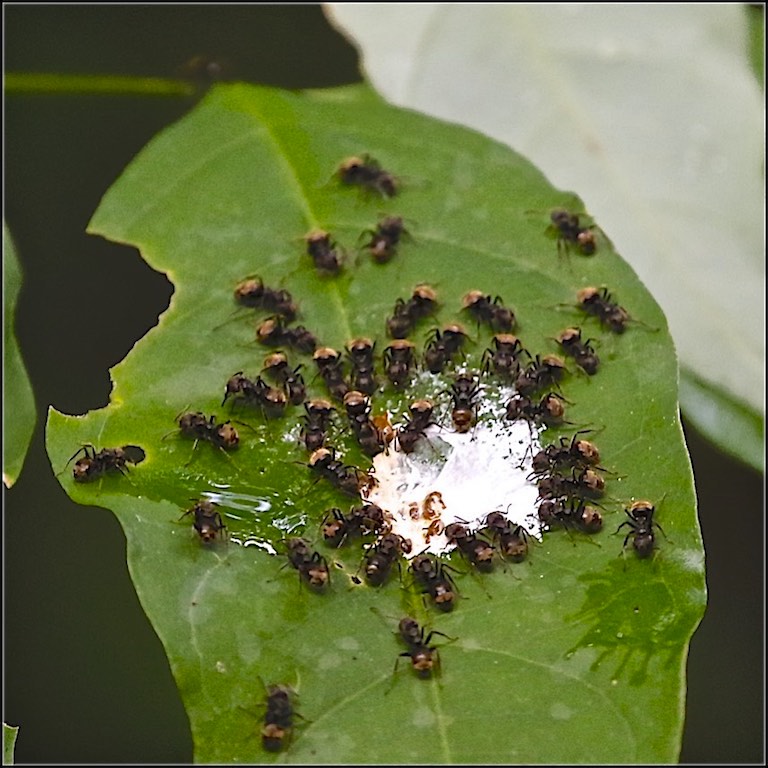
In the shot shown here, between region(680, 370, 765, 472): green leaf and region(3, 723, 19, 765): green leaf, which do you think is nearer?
region(3, 723, 19, 765): green leaf

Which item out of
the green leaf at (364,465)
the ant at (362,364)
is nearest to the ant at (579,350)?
the green leaf at (364,465)

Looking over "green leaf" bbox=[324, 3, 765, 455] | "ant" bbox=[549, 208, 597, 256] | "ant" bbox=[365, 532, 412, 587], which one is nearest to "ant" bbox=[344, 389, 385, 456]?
"ant" bbox=[365, 532, 412, 587]

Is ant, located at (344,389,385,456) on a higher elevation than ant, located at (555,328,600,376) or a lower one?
lower

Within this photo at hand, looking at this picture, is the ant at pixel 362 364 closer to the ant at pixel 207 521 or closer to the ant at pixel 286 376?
the ant at pixel 286 376

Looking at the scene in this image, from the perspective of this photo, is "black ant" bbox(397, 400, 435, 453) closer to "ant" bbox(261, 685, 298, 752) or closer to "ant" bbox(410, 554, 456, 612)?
"ant" bbox(410, 554, 456, 612)

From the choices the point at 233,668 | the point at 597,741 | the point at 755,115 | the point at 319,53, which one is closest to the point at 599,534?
the point at 597,741

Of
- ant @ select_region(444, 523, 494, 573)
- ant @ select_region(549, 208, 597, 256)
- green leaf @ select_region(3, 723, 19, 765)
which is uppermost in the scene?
ant @ select_region(549, 208, 597, 256)
